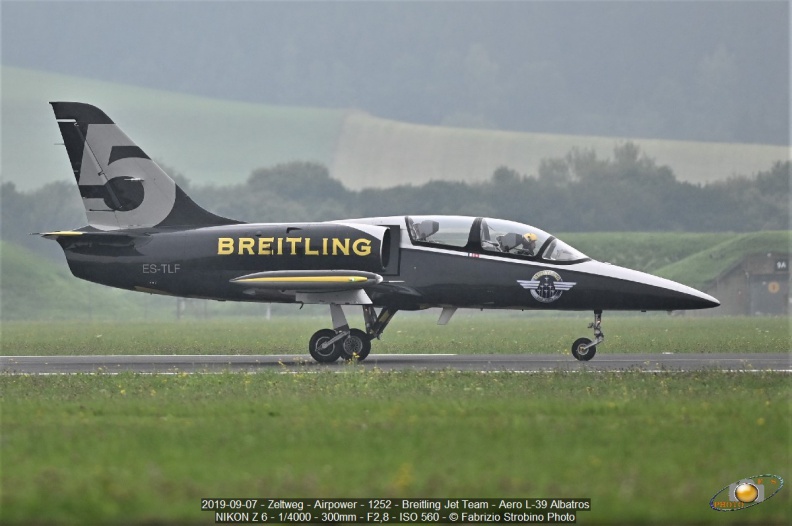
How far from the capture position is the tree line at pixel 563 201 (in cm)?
10231

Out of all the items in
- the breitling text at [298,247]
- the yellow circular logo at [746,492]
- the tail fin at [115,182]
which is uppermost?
the tail fin at [115,182]

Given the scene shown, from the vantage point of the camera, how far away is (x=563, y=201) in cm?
10400

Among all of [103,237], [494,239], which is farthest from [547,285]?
[103,237]

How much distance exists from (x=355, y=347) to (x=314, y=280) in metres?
1.73

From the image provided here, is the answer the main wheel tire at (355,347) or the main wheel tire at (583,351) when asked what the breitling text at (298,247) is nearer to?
the main wheel tire at (355,347)

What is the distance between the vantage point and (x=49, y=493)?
35.1ft

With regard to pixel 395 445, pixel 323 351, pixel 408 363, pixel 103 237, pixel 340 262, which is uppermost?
pixel 103 237

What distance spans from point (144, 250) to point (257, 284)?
9.54 ft

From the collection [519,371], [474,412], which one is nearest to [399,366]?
[519,371]

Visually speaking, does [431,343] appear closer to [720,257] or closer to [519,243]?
[519,243]

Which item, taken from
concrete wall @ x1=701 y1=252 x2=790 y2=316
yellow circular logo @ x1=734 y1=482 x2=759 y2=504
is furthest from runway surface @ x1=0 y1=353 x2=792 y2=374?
concrete wall @ x1=701 y1=252 x2=790 y2=316

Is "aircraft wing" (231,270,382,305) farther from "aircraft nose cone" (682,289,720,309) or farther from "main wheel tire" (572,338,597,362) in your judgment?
"aircraft nose cone" (682,289,720,309)

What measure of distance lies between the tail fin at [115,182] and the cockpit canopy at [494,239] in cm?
508
